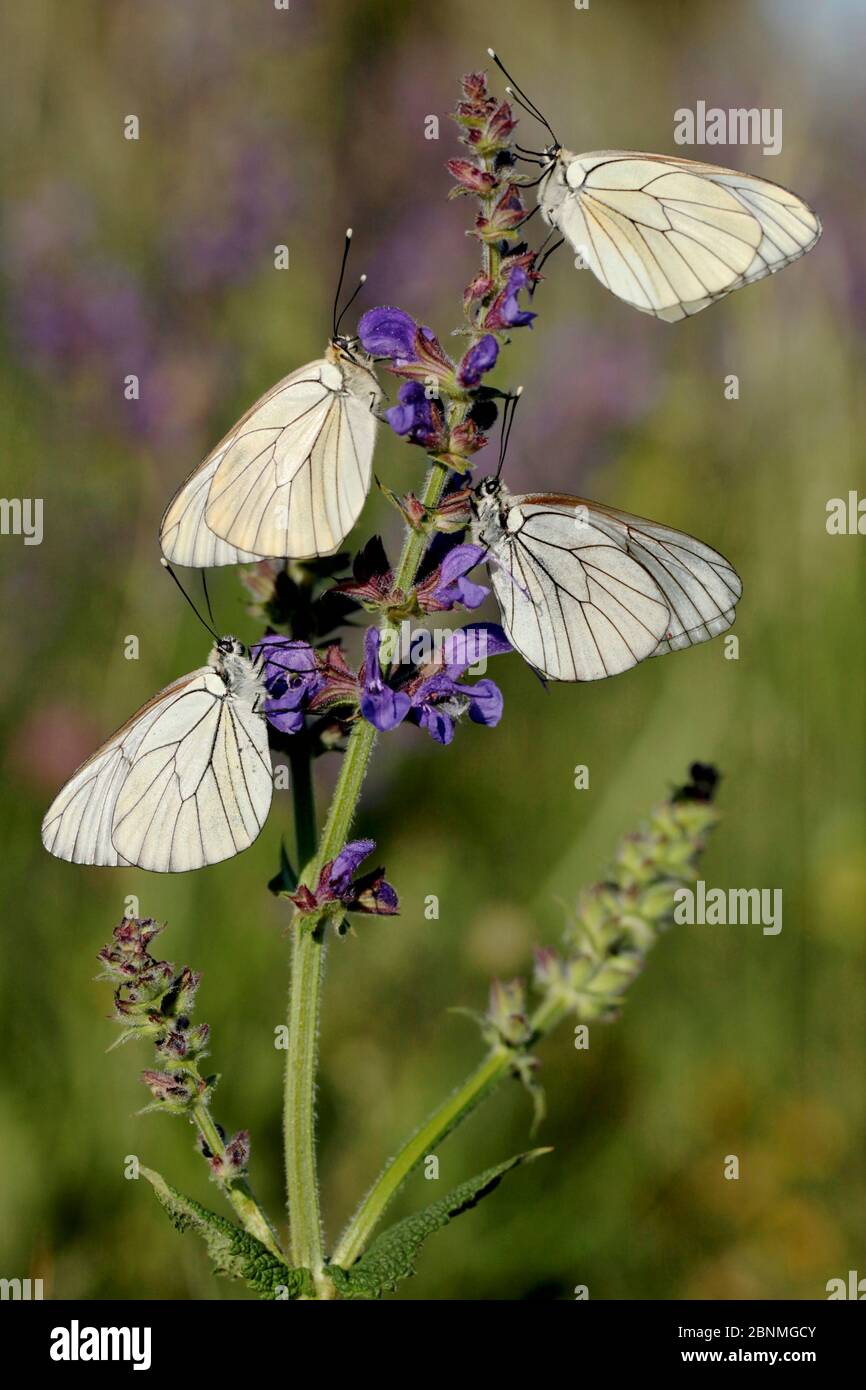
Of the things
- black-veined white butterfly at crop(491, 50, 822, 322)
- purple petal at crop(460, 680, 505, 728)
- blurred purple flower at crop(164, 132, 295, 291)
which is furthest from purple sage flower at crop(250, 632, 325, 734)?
blurred purple flower at crop(164, 132, 295, 291)

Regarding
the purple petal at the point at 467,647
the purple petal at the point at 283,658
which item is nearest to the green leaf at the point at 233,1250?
the purple petal at the point at 283,658

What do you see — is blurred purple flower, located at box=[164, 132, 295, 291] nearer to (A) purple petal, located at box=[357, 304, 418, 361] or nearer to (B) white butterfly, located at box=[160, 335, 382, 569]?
(B) white butterfly, located at box=[160, 335, 382, 569]

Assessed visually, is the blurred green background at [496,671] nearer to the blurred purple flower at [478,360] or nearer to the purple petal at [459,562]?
the purple petal at [459,562]

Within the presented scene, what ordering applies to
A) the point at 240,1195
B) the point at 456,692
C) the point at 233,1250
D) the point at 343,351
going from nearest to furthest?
the point at 233,1250 → the point at 240,1195 → the point at 456,692 → the point at 343,351

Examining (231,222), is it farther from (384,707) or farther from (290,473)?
(384,707)

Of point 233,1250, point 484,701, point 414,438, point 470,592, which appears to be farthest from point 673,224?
point 233,1250

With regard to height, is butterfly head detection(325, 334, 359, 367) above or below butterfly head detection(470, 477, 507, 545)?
above
